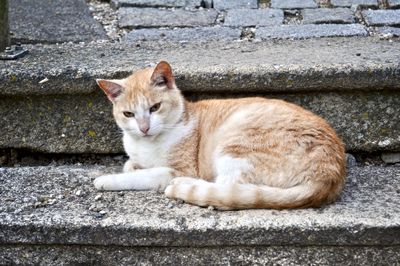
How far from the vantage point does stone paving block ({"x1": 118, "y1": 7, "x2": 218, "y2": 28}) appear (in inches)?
183

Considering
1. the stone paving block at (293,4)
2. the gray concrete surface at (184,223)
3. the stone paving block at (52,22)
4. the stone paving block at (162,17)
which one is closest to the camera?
the gray concrete surface at (184,223)

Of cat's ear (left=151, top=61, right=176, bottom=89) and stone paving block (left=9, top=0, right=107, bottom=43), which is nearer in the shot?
cat's ear (left=151, top=61, right=176, bottom=89)

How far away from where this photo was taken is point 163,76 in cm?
333

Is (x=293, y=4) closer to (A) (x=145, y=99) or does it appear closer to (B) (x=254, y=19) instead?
(B) (x=254, y=19)

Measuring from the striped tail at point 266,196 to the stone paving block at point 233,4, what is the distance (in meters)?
2.33

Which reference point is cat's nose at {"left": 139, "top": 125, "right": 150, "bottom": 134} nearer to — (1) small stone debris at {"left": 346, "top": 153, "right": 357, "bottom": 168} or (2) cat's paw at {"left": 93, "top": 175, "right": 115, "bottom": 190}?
(2) cat's paw at {"left": 93, "top": 175, "right": 115, "bottom": 190}

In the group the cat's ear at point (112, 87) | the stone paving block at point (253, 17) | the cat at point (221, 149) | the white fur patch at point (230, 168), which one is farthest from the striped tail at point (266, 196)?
the stone paving block at point (253, 17)

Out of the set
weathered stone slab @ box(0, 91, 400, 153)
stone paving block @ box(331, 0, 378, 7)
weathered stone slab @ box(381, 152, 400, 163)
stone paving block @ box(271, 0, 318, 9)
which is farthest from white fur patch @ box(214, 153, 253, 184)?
stone paving block @ box(331, 0, 378, 7)

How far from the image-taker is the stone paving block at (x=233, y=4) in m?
5.04

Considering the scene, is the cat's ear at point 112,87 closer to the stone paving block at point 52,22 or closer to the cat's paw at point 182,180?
the cat's paw at point 182,180

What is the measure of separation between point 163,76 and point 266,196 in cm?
82

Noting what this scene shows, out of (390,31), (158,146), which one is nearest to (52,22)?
(158,146)

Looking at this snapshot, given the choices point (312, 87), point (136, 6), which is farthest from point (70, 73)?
point (136, 6)

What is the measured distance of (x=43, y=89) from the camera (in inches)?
140
